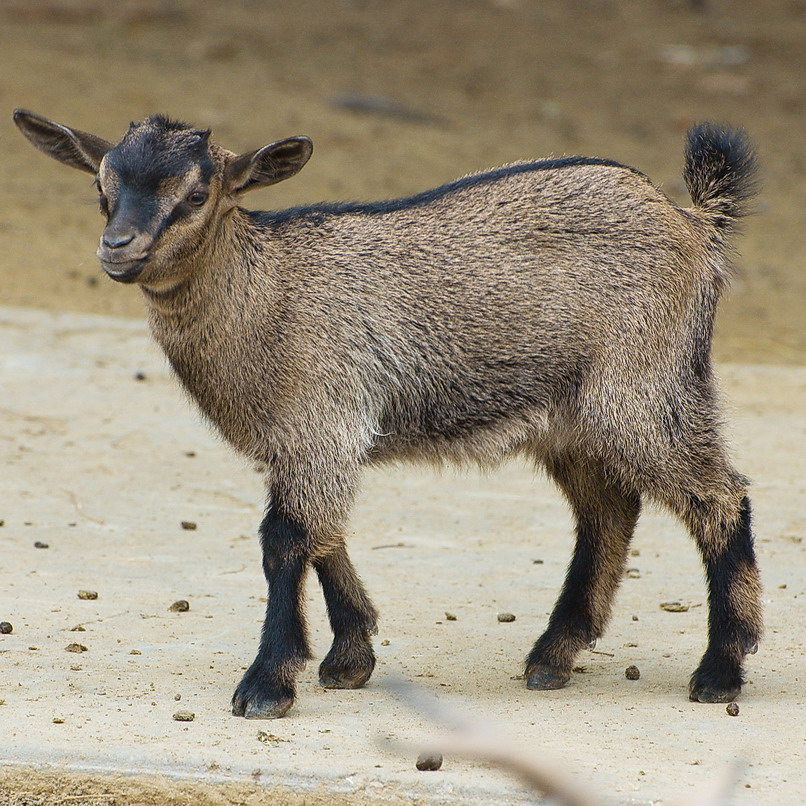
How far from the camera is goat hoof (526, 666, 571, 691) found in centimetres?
521

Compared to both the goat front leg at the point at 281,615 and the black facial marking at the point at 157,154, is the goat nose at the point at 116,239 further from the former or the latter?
the goat front leg at the point at 281,615

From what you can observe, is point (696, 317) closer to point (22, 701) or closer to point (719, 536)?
point (719, 536)

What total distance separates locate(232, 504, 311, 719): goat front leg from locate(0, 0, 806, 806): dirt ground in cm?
262

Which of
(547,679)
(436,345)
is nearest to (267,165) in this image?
(436,345)

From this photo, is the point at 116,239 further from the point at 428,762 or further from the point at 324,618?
the point at 324,618

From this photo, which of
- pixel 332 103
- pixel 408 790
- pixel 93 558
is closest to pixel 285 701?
pixel 408 790

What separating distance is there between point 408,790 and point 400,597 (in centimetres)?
198

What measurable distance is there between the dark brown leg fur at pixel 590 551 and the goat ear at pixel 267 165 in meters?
1.49

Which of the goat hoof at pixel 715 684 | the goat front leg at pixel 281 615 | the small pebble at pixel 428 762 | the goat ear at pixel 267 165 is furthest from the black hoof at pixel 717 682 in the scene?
the goat ear at pixel 267 165

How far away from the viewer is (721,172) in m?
5.47

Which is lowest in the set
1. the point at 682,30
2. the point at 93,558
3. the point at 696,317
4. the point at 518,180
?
the point at 93,558

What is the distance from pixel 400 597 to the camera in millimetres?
6031

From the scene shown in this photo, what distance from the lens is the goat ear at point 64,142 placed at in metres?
5.05

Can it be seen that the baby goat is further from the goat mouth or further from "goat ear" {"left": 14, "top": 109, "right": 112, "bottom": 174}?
the goat mouth
